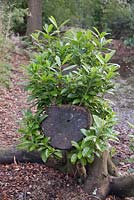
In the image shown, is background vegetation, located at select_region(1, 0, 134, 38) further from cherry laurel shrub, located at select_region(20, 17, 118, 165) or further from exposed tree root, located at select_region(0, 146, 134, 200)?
exposed tree root, located at select_region(0, 146, 134, 200)

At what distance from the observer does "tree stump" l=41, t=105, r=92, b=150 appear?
2671 millimetres

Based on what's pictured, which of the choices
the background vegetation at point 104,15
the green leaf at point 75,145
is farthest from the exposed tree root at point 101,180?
the background vegetation at point 104,15

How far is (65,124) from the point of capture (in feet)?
8.93

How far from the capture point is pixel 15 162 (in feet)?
10.7

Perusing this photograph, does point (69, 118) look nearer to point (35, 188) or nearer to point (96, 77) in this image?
point (96, 77)

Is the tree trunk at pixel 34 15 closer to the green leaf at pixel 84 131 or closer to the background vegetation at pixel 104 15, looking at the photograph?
the background vegetation at pixel 104 15

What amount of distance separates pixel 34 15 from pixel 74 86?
9.90 metres

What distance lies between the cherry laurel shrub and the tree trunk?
31.1 feet

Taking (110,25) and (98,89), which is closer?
(98,89)

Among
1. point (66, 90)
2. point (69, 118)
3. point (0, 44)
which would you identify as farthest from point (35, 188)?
point (0, 44)

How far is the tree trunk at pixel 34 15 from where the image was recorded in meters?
12.1

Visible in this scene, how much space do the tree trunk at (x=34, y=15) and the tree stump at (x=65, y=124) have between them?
9.73 metres

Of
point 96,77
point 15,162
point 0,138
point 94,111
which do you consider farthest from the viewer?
point 0,138

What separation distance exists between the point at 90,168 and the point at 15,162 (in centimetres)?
71
